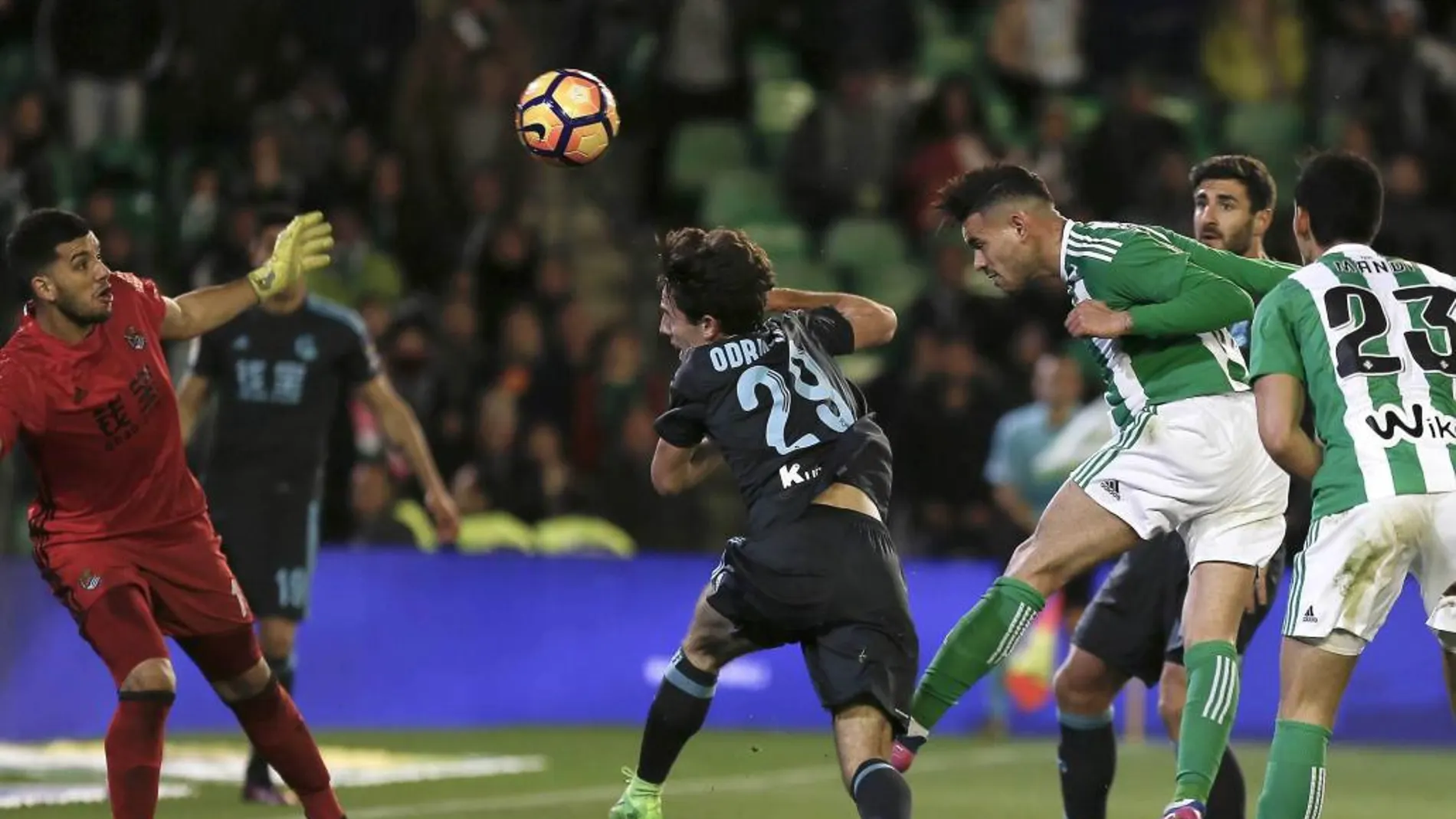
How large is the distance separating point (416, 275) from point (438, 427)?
238 cm

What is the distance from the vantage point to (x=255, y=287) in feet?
26.2

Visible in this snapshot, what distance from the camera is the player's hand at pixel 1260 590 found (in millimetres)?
7672

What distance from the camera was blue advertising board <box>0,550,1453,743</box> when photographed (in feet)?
44.2

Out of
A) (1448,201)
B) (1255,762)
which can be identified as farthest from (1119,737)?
(1448,201)

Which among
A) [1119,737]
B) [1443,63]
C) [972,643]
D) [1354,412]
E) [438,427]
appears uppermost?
[1443,63]

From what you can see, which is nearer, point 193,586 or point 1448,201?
point 193,586

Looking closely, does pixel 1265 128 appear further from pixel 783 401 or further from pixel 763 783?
pixel 783 401

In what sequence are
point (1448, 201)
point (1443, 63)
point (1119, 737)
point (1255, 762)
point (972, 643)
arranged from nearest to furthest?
1. point (972, 643)
2. point (1255, 762)
3. point (1119, 737)
4. point (1448, 201)
5. point (1443, 63)

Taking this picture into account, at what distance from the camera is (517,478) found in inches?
588

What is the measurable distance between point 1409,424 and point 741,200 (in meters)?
11.7

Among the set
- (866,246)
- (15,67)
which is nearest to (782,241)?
(866,246)

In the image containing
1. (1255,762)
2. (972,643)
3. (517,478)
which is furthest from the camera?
(517,478)

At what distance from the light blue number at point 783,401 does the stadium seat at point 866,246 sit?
1028 centimetres

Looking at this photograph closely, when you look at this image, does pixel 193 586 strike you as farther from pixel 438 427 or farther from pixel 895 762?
pixel 438 427
